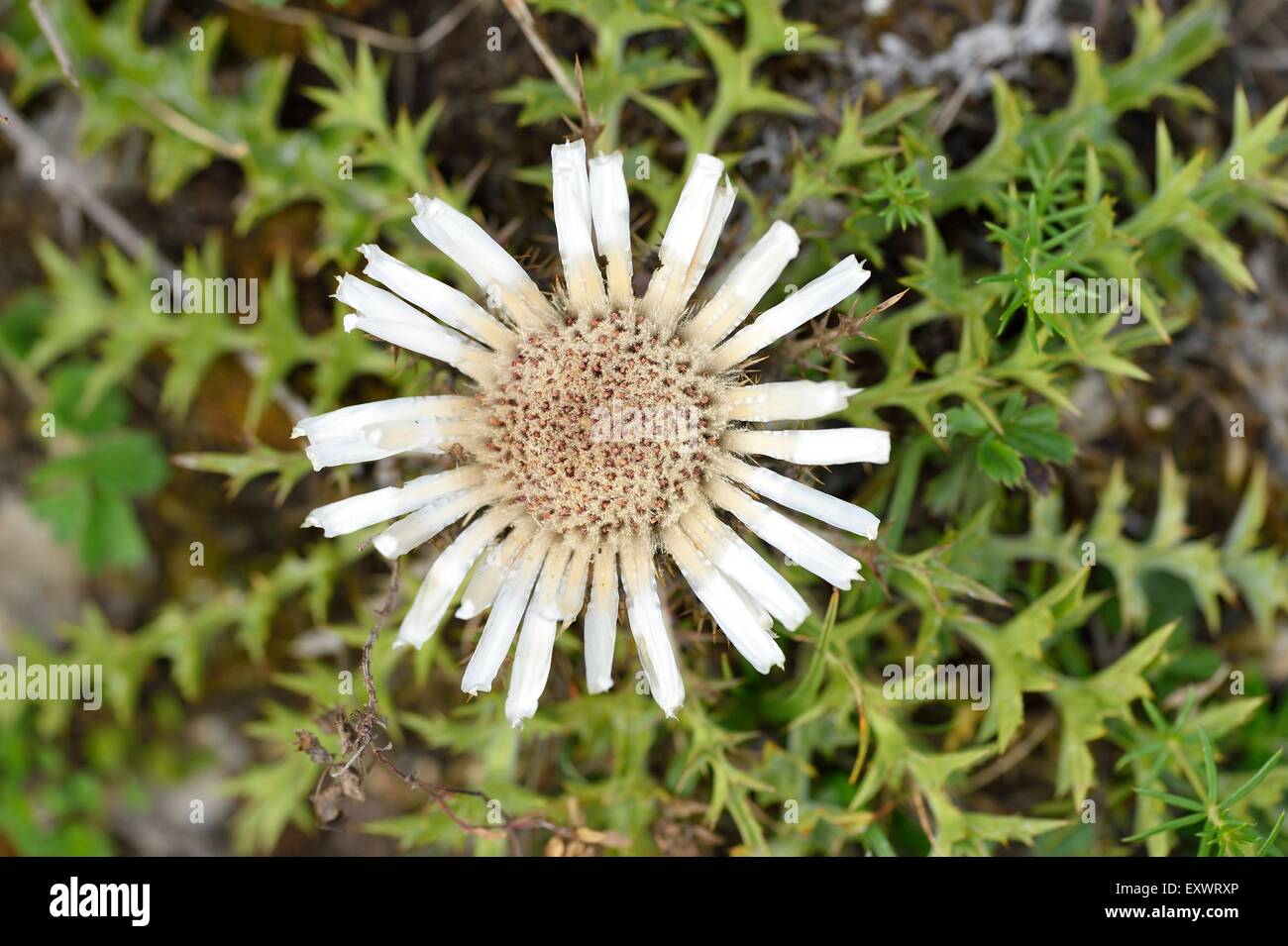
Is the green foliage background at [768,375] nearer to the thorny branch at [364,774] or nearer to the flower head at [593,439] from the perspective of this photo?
the thorny branch at [364,774]

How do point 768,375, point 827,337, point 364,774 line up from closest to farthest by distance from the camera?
point 827,337, point 364,774, point 768,375

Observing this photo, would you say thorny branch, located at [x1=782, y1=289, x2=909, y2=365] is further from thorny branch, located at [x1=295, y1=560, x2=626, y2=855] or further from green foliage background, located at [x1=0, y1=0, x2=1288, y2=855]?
thorny branch, located at [x1=295, y1=560, x2=626, y2=855]

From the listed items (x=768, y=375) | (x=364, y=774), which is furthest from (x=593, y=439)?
(x=364, y=774)

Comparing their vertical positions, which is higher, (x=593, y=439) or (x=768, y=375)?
(x=768, y=375)

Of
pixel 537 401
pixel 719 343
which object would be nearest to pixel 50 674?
pixel 537 401

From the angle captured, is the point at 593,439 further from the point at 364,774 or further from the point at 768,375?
the point at 364,774

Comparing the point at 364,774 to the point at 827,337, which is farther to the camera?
the point at 364,774
